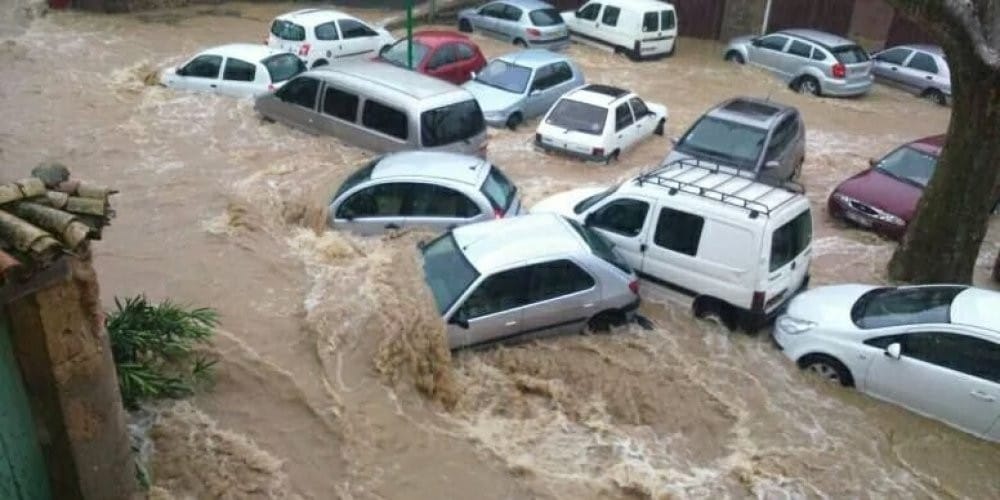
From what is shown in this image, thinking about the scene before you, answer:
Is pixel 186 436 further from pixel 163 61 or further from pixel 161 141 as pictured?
pixel 163 61

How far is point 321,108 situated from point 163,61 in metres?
6.86

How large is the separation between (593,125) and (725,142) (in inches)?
97.2

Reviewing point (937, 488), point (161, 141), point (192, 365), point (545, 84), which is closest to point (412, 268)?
point (192, 365)

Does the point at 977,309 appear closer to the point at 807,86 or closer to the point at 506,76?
the point at 506,76

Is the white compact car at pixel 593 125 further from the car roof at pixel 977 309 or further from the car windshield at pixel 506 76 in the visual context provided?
the car roof at pixel 977 309

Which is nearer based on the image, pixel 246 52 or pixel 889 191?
pixel 889 191

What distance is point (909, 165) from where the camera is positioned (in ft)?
43.7

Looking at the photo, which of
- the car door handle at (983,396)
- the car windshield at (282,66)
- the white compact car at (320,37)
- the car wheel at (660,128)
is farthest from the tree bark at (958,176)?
the white compact car at (320,37)

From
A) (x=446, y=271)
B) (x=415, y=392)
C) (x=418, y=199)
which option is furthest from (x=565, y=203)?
(x=415, y=392)

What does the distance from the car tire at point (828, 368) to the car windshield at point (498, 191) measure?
3789 mm

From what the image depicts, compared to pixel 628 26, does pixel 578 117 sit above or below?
below

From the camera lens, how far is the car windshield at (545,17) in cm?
2078

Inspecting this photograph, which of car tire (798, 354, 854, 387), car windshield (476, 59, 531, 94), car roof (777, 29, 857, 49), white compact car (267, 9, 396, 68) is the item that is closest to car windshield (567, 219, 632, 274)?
car tire (798, 354, 854, 387)

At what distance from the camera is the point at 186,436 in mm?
6926
